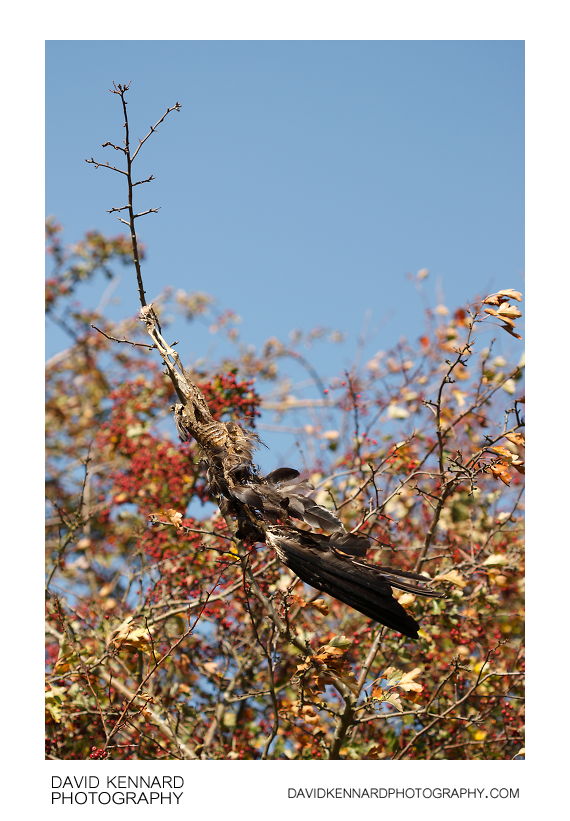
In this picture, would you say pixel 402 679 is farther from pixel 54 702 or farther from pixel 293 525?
pixel 54 702

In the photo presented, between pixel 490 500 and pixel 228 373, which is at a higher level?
pixel 228 373

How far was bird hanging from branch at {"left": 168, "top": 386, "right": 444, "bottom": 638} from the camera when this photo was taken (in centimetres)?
258

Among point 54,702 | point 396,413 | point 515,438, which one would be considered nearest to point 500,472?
point 515,438

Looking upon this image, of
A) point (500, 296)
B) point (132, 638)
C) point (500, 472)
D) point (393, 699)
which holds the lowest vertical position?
point (393, 699)

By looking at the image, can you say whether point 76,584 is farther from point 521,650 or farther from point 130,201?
point 130,201

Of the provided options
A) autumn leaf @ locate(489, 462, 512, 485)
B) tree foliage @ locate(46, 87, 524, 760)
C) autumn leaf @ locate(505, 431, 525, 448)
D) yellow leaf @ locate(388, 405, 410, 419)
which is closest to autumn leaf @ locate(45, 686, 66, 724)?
tree foliage @ locate(46, 87, 524, 760)

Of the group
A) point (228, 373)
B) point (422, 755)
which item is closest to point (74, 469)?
point (228, 373)

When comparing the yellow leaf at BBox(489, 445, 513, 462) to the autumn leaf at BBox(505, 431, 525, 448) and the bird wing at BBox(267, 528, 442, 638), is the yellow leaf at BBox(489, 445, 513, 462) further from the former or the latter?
the bird wing at BBox(267, 528, 442, 638)

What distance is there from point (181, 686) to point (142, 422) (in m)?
1.91

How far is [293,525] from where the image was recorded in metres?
2.86

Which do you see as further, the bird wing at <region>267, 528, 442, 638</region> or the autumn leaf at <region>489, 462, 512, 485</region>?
the autumn leaf at <region>489, 462, 512, 485</region>

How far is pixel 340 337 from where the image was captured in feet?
28.9

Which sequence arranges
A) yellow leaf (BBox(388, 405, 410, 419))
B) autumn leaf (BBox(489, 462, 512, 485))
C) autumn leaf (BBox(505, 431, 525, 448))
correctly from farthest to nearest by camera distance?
yellow leaf (BBox(388, 405, 410, 419)) < autumn leaf (BBox(505, 431, 525, 448)) < autumn leaf (BBox(489, 462, 512, 485))
